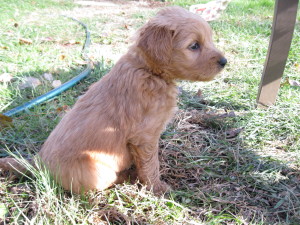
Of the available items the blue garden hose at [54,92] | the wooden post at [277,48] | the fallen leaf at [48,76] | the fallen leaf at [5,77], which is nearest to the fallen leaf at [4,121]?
the blue garden hose at [54,92]

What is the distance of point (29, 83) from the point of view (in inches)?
148

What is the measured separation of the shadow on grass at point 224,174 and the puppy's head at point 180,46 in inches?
Result: 37.1

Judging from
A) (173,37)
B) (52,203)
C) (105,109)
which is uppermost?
(173,37)

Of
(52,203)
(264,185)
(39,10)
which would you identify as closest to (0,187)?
(52,203)

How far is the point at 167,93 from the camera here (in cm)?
224

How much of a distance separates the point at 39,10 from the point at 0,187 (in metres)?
7.78

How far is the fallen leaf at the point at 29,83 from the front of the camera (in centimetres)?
372

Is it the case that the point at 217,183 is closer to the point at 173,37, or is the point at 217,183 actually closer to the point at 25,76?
the point at 173,37

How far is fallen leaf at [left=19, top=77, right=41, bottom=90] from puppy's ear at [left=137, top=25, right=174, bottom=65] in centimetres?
226

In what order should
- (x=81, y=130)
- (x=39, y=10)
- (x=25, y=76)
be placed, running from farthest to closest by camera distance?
(x=39, y=10)
(x=25, y=76)
(x=81, y=130)

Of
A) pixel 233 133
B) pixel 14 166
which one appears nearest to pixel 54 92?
Result: pixel 14 166

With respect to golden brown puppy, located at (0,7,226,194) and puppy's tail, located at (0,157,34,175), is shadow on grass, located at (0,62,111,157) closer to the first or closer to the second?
puppy's tail, located at (0,157,34,175)

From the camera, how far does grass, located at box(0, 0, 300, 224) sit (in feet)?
6.80

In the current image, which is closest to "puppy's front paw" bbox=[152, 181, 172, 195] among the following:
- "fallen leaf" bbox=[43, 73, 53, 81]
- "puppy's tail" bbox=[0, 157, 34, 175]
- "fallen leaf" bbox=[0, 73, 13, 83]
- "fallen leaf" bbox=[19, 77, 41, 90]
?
"puppy's tail" bbox=[0, 157, 34, 175]
